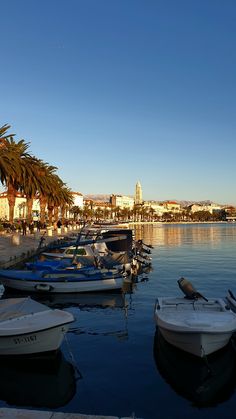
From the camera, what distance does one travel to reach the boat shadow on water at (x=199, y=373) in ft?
30.7

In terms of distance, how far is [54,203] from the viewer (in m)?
70.6

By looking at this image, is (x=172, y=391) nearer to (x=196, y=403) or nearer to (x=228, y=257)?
(x=196, y=403)

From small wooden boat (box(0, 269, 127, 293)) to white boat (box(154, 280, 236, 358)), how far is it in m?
8.26

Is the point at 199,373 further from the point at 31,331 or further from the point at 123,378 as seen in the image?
the point at 31,331

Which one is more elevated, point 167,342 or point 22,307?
point 22,307

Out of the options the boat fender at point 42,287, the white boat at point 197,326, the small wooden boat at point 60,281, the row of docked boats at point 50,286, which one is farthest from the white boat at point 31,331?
the small wooden boat at point 60,281

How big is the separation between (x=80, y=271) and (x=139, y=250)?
57.8 ft

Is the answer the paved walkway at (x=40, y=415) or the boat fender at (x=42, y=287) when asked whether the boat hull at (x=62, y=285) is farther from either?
the paved walkway at (x=40, y=415)

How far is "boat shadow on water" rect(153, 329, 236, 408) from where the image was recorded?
9366 mm

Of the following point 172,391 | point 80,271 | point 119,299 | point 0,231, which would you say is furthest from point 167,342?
A: point 0,231

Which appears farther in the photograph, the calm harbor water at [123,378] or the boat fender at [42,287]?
the boat fender at [42,287]

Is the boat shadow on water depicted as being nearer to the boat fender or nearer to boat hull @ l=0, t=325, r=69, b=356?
boat hull @ l=0, t=325, r=69, b=356

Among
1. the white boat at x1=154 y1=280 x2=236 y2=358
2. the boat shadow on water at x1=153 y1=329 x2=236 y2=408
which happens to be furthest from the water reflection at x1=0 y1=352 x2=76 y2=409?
the white boat at x1=154 y1=280 x2=236 y2=358

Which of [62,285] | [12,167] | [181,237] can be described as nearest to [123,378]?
[62,285]
